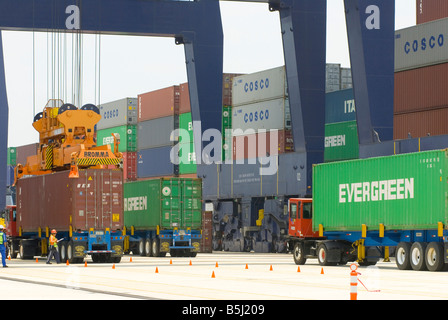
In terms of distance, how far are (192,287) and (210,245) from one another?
31864 millimetres

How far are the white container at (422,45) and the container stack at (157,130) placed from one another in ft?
74.3

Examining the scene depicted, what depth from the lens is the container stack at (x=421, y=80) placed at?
45656 millimetres

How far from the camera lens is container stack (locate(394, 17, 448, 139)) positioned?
150ft

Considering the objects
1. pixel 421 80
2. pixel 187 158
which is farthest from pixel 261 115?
pixel 187 158

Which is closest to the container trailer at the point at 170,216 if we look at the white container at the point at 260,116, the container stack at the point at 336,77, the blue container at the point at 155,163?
the white container at the point at 260,116

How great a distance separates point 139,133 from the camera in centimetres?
7419

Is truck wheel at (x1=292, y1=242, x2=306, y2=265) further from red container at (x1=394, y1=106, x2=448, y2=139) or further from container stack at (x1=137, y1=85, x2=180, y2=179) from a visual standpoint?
container stack at (x1=137, y1=85, x2=180, y2=179)

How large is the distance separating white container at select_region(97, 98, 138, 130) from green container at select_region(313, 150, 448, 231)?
144 ft

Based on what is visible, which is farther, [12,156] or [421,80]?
[12,156]

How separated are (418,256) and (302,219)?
22.1 feet

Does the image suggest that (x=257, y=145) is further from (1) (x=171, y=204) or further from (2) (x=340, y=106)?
(1) (x=171, y=204)

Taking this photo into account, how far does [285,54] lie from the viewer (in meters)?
47.1

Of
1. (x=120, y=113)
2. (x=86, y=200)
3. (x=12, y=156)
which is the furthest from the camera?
(x=12, y=156)

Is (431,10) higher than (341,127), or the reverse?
(431,10)
